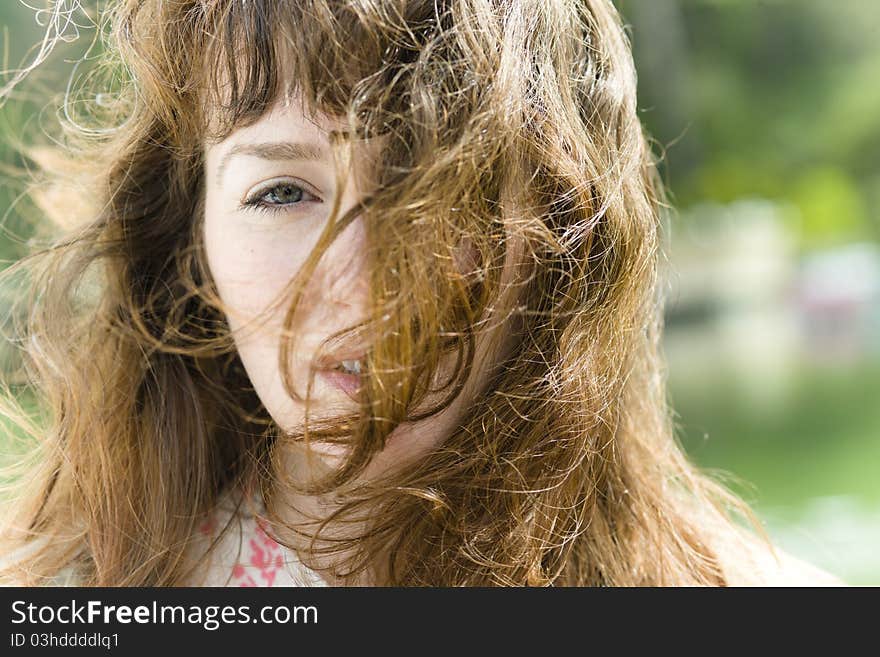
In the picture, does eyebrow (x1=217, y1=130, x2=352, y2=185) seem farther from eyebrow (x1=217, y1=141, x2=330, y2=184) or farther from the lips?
the lips

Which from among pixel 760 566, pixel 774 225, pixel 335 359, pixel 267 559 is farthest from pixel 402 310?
pixel 774 225

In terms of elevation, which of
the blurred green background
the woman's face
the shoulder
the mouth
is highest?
the blurred green background

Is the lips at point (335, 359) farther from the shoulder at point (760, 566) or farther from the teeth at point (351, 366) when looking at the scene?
the shoulder at point (760, 566)

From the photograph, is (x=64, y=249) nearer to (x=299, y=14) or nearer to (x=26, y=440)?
(x=26, y=440)

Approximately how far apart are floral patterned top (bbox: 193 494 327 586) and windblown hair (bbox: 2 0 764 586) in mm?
19

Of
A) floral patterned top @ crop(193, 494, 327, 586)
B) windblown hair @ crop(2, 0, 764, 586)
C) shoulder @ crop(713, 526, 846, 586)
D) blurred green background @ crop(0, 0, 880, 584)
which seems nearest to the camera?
windblown hair @ crop(2, 0, 764, 586)

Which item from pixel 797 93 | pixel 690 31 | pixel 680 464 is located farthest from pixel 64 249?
pixel 797 93

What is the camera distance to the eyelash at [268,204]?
0.70m

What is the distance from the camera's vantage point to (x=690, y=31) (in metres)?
2.78

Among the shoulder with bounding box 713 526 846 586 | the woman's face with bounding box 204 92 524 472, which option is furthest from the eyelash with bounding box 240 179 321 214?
the shoulder with bounding box 713 526 846 586

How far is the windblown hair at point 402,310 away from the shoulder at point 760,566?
0.07ft

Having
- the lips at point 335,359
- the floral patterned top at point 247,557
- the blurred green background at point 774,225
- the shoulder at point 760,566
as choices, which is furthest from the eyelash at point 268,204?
the blurred green background at point 774,225

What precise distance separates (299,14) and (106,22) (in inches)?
12.8

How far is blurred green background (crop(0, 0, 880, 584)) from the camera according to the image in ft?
9.05
